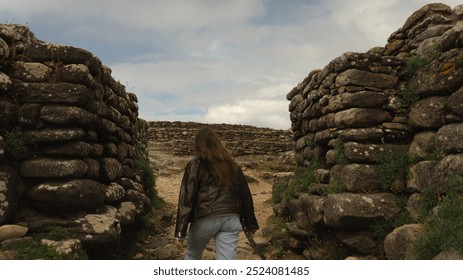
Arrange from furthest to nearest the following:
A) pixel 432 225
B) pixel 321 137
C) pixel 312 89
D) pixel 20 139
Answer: pixel 312 89, pixel 321 137, pixel 20 139, pixel 432 225

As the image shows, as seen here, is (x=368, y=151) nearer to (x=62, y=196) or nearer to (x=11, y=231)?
(x=62, y=196)

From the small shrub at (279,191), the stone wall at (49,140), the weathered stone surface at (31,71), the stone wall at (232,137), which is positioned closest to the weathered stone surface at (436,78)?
the small shrub at (279,191)

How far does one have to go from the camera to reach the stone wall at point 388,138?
4859 millimetres

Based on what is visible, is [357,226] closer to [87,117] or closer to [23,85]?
[87,117]

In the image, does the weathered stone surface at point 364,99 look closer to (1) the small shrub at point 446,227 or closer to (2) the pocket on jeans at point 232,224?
(1) the small shrub at point 446,227

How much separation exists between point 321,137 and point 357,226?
2.12 meters

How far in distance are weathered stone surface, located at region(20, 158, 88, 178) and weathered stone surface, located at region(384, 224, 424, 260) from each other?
13.6ft

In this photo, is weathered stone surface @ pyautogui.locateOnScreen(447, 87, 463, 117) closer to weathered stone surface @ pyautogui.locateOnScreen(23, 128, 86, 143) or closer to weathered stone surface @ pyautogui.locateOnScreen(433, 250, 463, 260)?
weathered stone surface @ pyautogui.locateOnScreen(433, 250, 463, 260)

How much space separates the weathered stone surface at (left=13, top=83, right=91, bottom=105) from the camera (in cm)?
507

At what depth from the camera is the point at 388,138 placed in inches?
231

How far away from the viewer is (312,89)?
26.5 feet

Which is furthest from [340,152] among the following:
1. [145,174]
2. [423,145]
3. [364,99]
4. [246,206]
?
[145,174]

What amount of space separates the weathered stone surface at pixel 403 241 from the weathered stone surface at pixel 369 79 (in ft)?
8.26

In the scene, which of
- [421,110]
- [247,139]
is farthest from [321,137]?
[247,139]
